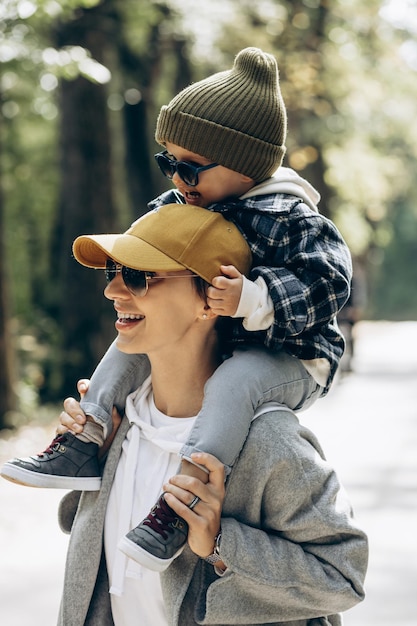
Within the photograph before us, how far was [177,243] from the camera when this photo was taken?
2.45m

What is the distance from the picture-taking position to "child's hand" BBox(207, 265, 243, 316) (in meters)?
2.42

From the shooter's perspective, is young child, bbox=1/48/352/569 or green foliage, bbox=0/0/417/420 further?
green foliage, bbox=0/0/417/420

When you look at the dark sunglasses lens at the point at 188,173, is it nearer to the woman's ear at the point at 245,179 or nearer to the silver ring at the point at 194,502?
the woman's ear at the point at 245,179

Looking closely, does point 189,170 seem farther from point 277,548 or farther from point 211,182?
point 277,548

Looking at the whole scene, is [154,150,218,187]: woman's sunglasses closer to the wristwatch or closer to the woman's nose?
the woman's nose

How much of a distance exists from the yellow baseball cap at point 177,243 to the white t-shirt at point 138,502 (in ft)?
1.40

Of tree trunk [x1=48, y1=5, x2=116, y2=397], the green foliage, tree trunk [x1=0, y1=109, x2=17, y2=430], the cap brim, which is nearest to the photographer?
the cap brim

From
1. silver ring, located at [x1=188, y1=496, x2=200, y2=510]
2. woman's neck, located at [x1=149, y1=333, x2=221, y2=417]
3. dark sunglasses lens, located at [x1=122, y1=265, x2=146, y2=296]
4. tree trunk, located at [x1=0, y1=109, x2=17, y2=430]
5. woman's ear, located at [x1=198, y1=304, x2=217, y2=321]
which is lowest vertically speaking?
tree trunk, located at [x1=0, y1=109, x2=17, y2=430]

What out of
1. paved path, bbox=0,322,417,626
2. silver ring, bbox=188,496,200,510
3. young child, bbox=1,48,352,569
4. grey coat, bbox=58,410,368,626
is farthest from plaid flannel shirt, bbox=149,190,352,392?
paved path, bbox=0,322,417,626

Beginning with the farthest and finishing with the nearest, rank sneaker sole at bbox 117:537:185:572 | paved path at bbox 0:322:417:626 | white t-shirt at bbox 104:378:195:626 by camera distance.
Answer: paved path at bbox 0:322:417:626, white t-shirt at bbox 104:378:195:626, sneaker sole at bbox 117:537:185:572

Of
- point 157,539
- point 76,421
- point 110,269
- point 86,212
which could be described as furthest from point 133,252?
point 86,212

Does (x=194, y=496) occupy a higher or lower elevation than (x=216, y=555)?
higher

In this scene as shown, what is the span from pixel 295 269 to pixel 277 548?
0.67m

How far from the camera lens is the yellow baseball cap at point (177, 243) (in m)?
2.43
